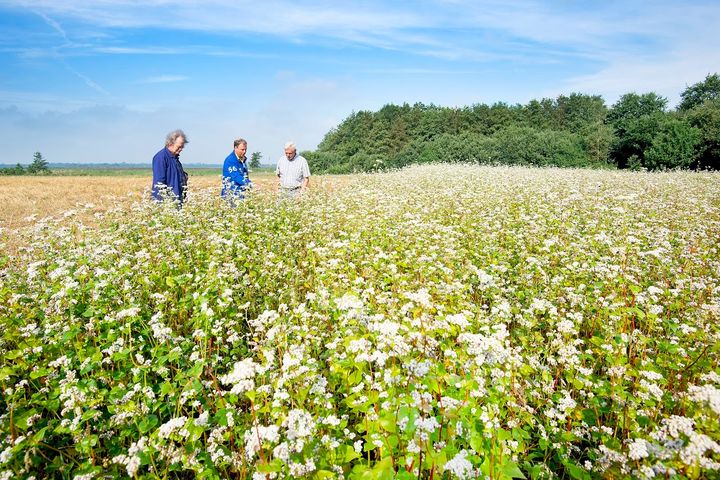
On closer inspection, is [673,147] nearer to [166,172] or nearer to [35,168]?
[166,172]

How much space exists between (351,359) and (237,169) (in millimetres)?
7492

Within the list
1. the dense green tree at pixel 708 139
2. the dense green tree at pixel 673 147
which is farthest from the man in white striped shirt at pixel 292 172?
the dense green tree at pixel 708 139

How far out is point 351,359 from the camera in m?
2.88

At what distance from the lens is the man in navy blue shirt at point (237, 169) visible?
A: 901 cm

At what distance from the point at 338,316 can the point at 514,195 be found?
1028 cm

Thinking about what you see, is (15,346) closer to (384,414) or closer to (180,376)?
(180,376)

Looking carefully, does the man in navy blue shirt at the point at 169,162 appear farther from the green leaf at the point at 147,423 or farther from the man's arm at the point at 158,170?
the green leaf at the point at 147,423

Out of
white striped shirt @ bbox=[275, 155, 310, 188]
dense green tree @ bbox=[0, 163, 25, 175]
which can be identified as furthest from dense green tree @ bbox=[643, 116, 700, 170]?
dense green tree @ bbox=[0, 163, 25, 175]

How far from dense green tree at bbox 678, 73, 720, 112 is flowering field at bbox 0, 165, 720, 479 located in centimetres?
8833

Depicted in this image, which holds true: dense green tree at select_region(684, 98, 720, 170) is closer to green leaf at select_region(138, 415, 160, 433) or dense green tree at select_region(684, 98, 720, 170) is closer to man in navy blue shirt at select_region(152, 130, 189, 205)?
man in navy blue shirt at select_region(152, 130, 189, 205)

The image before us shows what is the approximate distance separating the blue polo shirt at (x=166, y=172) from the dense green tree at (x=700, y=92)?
89553 millimetres

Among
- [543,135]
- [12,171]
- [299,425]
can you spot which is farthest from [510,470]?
[12,171]

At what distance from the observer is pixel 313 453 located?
7.36ft

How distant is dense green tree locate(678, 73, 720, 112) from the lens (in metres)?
70.0
